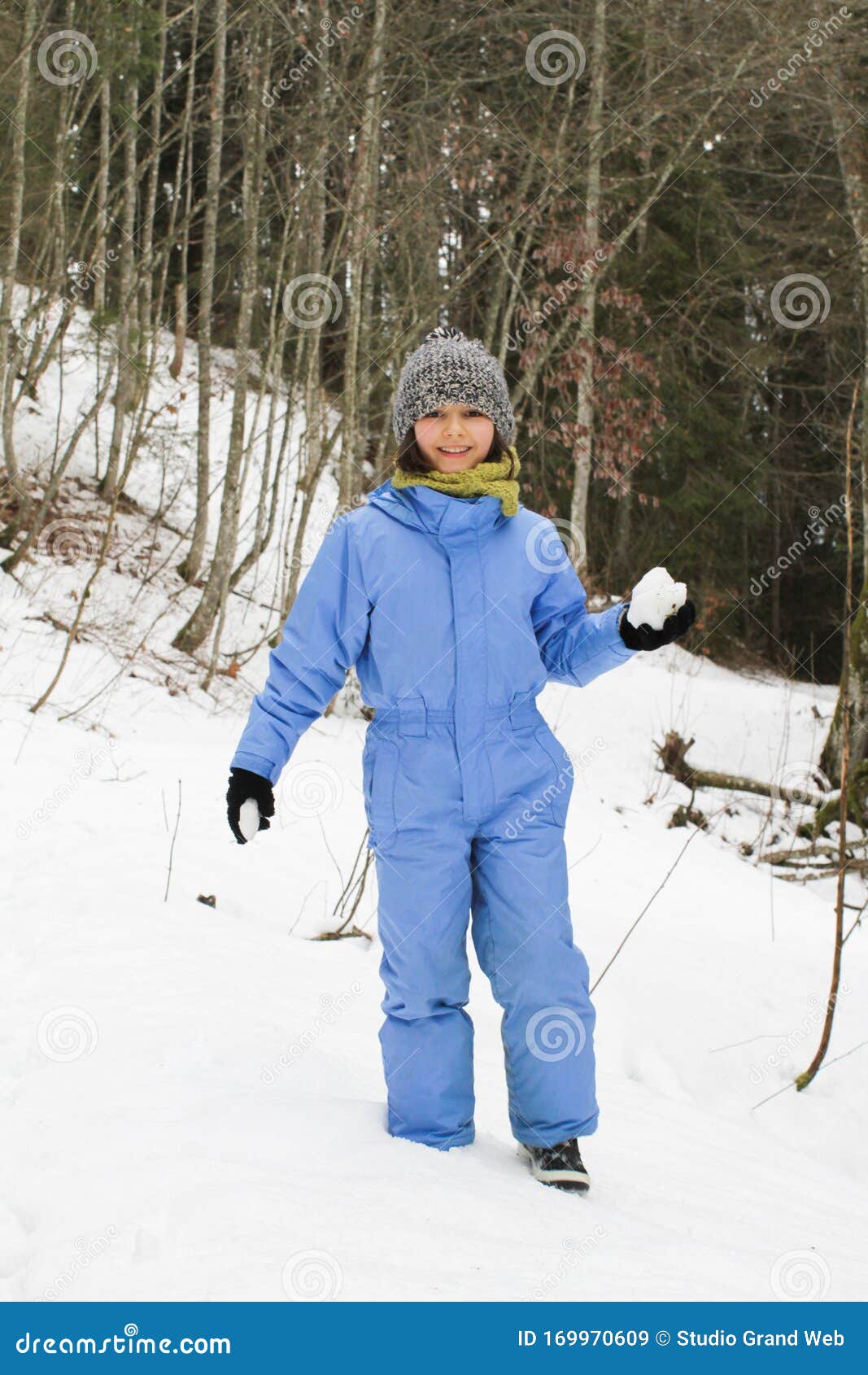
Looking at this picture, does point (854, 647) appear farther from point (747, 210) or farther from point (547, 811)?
point (747, 210)

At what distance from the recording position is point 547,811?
2.12m

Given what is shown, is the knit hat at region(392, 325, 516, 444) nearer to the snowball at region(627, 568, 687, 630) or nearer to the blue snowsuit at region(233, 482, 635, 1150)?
the blue snowsuit at region(233, 482, 635, 1150)

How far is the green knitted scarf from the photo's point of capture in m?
2.17

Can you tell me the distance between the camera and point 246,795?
2.07m

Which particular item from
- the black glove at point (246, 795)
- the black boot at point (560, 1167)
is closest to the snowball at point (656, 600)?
the black glove at point (246, 795)

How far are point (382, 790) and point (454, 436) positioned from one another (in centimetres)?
74

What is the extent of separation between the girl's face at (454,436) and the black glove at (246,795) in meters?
0.73

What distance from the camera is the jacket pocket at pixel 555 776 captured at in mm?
2135

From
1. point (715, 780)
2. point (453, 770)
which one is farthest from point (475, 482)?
point (715, 780)

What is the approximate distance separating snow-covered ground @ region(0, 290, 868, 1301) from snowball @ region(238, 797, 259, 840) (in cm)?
53

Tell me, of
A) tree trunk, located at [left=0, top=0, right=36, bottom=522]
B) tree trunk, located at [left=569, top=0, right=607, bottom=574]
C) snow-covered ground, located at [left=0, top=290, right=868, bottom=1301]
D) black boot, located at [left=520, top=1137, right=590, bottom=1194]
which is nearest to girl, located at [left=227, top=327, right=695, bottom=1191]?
black boot, located at [left=520, top=1137, right=590, bottom=1194]

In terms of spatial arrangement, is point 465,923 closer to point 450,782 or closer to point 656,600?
point 450,782

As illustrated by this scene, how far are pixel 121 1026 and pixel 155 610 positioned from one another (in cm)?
745
